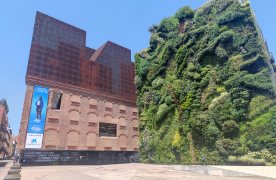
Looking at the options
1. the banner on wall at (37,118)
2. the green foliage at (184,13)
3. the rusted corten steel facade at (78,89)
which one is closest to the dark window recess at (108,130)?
the rusted corten steel facade at (78,89)

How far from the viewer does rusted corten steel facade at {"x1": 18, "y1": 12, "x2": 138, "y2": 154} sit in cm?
3712

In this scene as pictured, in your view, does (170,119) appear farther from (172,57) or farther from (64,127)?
(64,127)

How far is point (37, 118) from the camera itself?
116 ft

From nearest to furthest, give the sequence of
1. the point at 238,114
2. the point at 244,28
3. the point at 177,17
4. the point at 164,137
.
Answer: the point at 238,114 < the point at 244,28 < the point at 164,137 < the point at 177,17

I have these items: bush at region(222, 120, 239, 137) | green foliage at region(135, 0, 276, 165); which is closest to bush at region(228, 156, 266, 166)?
green foliage at region(135, 0, 276, 165)

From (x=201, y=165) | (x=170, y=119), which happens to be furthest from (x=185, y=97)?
(x=201, y=165)

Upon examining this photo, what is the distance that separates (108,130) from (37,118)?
13659 millimetres

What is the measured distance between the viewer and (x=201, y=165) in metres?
28.5

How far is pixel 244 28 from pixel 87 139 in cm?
3176

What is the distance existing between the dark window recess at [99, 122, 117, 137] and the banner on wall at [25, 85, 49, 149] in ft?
36.5

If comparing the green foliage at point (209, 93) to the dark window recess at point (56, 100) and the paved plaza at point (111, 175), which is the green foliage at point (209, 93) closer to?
the paved plaza at point (111, 175)

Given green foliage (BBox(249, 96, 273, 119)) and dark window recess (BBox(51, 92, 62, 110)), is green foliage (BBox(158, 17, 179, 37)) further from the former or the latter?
dark window recess (BBox(51, 92, 62, 110))

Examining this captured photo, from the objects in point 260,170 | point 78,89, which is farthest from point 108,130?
point 260,170

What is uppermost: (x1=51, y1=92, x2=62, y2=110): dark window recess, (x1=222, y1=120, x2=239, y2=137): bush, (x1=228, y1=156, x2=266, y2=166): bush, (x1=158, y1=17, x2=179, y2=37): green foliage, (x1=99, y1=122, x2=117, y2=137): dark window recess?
(x1=158, y1=17, x2=179, y2=37): green foliage
